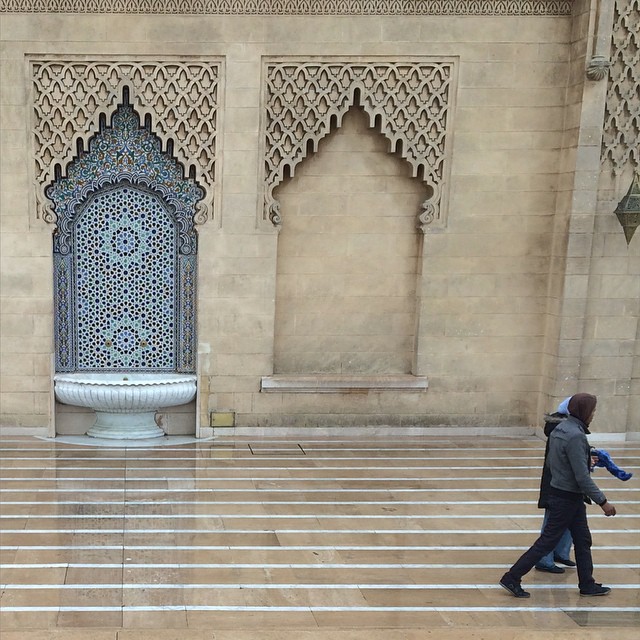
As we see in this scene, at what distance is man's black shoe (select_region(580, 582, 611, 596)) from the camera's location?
443 cm

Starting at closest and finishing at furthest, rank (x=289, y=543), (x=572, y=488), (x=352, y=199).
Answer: (x=572, y=488) → (x=289, y=543) → (x=352, y=199)

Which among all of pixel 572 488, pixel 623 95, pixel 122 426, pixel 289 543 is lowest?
pixel 289 543

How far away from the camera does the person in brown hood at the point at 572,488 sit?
4.08 m

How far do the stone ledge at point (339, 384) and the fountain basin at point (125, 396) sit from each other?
2.57 ft

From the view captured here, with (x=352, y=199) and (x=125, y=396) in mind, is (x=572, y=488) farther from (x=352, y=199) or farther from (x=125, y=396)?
(x=125, y=396)

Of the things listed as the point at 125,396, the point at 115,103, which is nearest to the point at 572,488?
the point at 125,396

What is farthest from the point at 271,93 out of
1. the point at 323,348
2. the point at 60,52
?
the point at 323,348

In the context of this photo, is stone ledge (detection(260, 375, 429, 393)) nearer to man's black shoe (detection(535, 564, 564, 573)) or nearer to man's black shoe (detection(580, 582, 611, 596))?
man's black shoe (detection(535, 564, 564, 573))

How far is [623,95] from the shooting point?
7.19 meters

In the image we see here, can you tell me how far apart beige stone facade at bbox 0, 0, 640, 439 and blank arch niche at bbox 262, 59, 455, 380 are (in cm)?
2

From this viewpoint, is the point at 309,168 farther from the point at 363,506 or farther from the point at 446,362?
the point at 363,506

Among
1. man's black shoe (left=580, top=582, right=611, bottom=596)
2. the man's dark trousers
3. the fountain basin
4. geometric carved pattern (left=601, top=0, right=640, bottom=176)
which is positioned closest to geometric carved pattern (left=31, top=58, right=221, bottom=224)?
the fountain basin

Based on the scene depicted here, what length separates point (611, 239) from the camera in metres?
7.41

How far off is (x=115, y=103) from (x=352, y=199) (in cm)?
234
